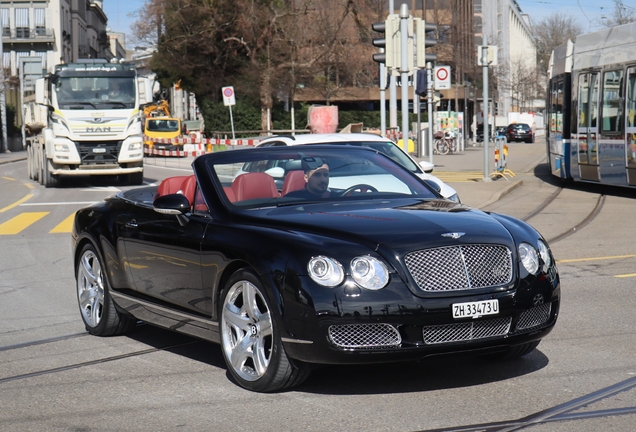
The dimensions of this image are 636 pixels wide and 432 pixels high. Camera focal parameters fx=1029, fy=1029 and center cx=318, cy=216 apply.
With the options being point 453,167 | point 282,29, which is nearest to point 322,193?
point 453,167

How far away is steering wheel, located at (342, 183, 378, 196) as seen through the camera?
673 centimetres

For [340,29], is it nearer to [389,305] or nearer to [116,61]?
[116,61]

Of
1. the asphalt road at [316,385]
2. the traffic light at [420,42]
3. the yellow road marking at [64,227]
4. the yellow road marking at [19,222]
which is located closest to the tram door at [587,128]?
the traffic light at [420,42]

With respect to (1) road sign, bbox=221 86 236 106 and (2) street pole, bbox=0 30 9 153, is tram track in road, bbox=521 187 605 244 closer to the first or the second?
(1) road sign, bbox=221 86 236 106

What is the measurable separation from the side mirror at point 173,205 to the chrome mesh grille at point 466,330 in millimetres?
1871

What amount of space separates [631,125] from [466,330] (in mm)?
15500

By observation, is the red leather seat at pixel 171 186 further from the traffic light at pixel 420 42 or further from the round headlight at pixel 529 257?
the traffic light at pixel 420 42

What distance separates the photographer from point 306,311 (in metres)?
5.25

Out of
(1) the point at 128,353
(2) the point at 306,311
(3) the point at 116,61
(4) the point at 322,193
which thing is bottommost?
(1) the point at 128,353

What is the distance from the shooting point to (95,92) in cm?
2586

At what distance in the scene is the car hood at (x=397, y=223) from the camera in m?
5.43

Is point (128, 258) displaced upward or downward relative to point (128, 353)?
upward

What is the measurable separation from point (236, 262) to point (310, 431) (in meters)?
1.31

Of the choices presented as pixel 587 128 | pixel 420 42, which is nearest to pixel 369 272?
pixel 420 42
